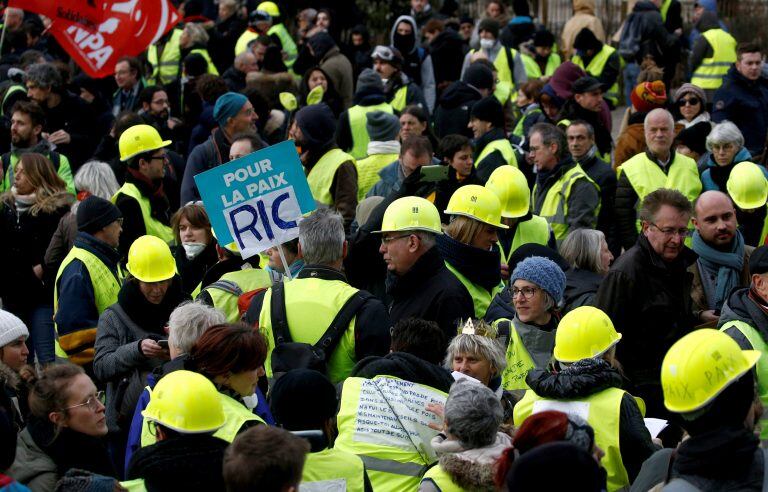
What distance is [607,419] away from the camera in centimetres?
521

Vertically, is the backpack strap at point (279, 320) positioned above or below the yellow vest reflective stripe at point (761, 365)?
above

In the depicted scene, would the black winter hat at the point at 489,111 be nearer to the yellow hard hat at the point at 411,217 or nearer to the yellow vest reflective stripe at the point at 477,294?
the yellow vest reflective stripe at the point at 477,294

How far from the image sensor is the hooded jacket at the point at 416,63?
A: 51.2 ft

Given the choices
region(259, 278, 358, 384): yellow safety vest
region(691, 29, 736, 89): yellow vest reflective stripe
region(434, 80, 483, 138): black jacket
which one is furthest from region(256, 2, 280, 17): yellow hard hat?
region(259, 278, 358, 384): yellow safety vest

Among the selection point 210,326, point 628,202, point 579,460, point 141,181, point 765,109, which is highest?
point 579,460

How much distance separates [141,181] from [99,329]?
2570 millimetres

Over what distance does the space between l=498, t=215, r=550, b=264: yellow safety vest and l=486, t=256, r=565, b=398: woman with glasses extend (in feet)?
5.78

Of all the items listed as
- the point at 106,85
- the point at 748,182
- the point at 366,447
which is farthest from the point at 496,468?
the point at 106,85

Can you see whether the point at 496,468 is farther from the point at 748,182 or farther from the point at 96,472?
the point at 748,182

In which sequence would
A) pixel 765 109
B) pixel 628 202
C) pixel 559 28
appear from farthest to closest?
pixel 559 28 < pixel 765 109 < pixel 628 202

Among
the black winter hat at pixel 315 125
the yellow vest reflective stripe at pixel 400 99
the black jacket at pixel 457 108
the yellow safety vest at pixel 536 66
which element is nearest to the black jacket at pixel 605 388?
the black winter hat at pixel 315 125

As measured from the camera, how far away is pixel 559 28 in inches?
869

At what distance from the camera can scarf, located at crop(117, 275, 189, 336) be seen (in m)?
6.81

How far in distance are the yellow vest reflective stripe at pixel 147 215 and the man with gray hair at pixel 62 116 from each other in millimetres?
3114
